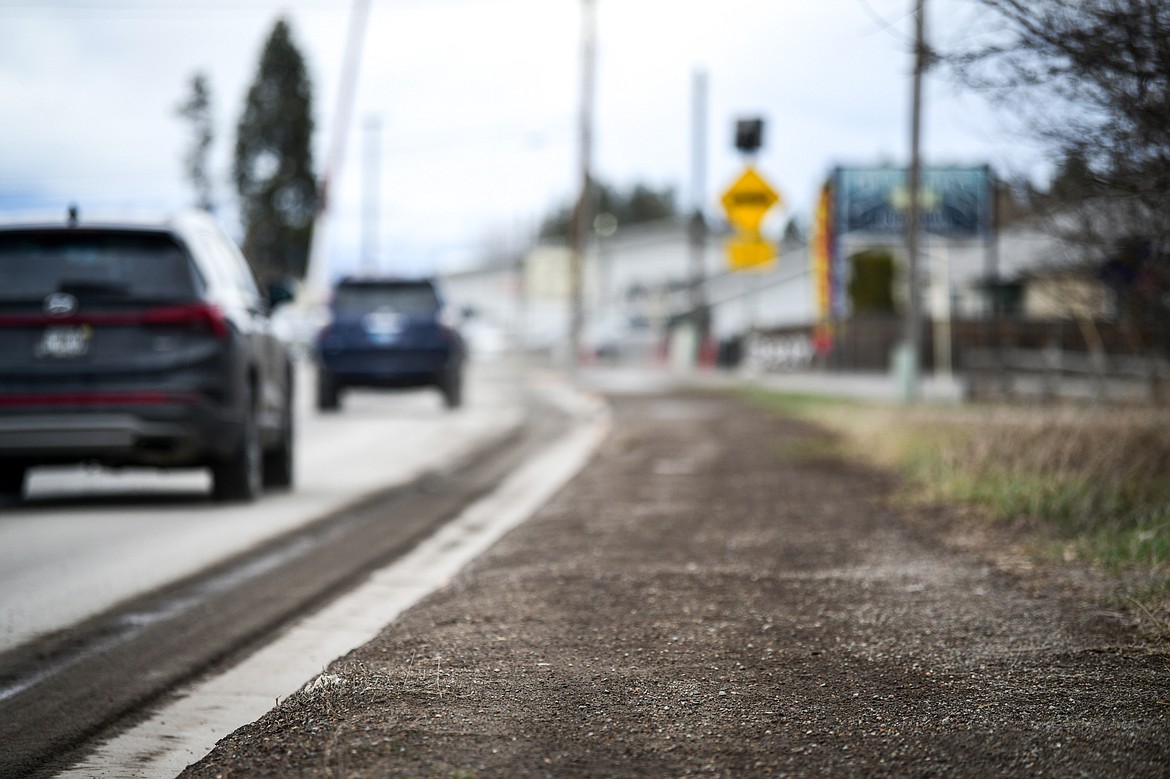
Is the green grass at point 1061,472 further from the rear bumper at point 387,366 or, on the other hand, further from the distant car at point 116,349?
the rear bumper at point 387,366

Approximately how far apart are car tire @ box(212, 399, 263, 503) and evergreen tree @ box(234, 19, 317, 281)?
206 ft

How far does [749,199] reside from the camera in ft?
88.2

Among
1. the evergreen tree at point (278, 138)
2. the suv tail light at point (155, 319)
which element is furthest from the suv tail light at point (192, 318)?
the evergreen tree at point (278, 138)

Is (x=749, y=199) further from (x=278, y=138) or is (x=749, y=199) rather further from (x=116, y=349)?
(x=278, y=138)

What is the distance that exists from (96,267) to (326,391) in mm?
12546

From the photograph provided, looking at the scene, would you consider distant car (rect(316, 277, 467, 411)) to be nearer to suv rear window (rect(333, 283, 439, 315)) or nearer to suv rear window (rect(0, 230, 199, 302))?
suv rear window (rect(333, 283, 439, 315))

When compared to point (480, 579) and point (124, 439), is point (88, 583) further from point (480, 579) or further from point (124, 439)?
point (124, 439)

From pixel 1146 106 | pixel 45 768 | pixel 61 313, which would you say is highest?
pixel 1146 106

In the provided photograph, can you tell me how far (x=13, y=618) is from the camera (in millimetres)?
6473

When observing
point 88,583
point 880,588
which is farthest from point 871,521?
point 88,583

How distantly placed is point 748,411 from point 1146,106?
13420mm

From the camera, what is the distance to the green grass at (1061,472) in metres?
7.29

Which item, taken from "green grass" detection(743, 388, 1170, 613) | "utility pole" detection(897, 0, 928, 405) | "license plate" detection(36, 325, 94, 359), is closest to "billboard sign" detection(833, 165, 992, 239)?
"utility pole" detection(897, 0, 928, 405)

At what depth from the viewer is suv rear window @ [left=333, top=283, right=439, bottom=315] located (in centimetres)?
2288
